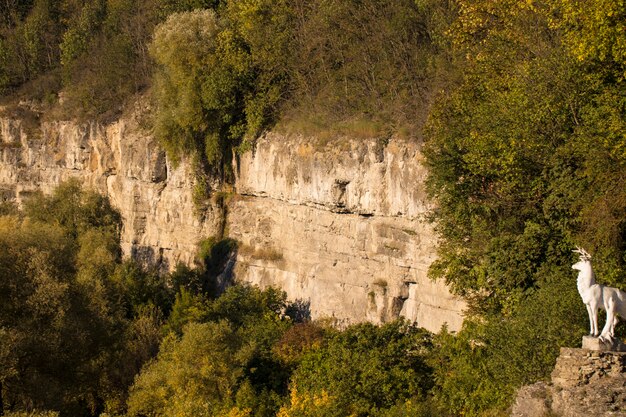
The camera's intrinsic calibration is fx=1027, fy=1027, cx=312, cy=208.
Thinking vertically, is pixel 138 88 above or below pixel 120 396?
above

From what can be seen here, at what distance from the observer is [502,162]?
2431 centimetres

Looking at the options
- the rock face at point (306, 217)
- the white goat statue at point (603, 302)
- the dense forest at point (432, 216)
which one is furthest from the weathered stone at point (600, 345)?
the rock face at point (306, 217)

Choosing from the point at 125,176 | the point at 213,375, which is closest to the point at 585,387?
the point at 213,375

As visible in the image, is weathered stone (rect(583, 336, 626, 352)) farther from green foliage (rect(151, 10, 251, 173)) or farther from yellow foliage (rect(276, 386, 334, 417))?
green foliage (rect(151, 10, 251, 173))

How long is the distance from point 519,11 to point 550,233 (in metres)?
6.22

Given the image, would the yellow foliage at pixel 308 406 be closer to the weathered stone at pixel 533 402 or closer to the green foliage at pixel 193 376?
the green foliage at pixel 193 376

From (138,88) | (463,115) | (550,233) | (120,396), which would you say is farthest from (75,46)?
(550,233)

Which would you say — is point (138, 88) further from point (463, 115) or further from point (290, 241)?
point (463, 115)

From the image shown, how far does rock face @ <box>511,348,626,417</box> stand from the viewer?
16.9 meters

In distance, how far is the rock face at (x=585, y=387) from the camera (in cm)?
1694

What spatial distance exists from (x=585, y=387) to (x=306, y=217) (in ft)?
62.7

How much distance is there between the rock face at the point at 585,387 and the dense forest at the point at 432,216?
121 inches

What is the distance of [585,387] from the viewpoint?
56.2 feet

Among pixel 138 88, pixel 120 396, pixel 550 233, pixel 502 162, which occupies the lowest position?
pixel 120 396
